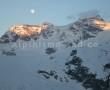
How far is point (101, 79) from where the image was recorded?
12150cm

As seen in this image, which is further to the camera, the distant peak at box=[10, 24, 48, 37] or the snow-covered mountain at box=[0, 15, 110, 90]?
the distant peak at box=[10, 24, 48, 37]

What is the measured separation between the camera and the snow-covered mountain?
387 feet

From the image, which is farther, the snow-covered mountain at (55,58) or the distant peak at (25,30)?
the distant peak at (25,30)

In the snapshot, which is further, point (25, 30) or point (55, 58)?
point (25, 30)

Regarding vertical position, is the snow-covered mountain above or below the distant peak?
below

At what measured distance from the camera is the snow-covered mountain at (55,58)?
11798 centimetres

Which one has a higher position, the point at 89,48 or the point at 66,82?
the point at 89,48

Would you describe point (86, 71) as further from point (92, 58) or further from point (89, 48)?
point (89, 48)

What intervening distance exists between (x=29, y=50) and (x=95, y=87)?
6686 centimetres

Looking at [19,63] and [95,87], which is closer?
[95,87]

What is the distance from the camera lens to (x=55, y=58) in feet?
503

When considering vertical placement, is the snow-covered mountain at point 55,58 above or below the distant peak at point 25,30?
below

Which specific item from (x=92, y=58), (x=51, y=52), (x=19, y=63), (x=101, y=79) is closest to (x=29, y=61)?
(x=19, y=63)

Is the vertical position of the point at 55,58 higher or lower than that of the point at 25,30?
lower
